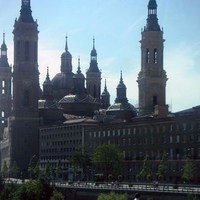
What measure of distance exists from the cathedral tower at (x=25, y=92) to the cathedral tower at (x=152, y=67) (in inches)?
1115

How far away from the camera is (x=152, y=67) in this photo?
17200 centimetres

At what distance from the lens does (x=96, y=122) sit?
538 feet

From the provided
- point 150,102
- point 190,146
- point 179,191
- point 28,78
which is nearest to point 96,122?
point 150,102

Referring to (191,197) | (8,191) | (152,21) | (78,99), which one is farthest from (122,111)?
(191,197)

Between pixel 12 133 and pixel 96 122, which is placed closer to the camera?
pixel 96 122

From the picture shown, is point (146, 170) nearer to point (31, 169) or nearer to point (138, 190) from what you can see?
point (138, 190)

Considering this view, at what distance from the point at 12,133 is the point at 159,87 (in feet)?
127

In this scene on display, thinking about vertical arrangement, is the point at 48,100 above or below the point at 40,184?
above

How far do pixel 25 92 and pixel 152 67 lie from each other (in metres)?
34.4

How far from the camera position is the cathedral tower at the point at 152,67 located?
170000 mm

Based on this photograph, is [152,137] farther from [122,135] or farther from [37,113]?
[37,113]

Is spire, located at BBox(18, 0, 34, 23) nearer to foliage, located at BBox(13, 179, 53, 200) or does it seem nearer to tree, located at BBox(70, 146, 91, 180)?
tree, located at BBox(70, 146, 91, 180)

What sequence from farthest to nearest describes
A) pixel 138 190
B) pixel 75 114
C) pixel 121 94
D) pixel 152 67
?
pixel 75 114
pixel 121 94
pixel 152 67
pixel 138 190

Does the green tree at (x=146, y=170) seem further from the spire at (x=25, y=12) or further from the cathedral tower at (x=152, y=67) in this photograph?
the spire at (x=25, y=12)
